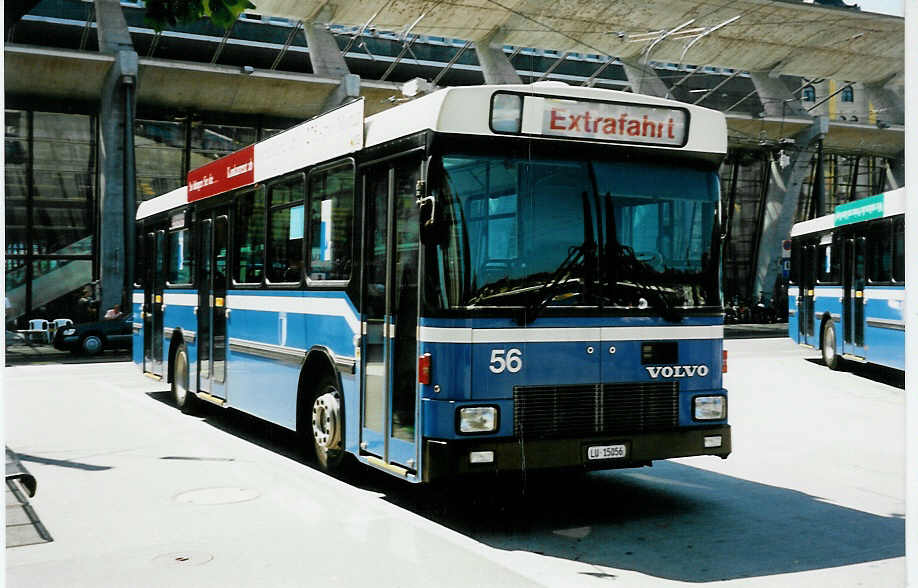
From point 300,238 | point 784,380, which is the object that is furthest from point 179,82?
point 300,238

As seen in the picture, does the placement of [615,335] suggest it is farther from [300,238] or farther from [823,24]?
[300,238]

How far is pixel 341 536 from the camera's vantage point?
6684mm

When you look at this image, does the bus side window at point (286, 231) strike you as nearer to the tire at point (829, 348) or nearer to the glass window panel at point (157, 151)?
the tire at point (829, 348)

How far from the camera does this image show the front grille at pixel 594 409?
6.79 m

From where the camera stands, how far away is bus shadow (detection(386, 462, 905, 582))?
20.1 ft

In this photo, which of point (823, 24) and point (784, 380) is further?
point (784, 380)

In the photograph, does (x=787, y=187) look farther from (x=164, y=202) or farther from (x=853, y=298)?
(x=164, y=202)

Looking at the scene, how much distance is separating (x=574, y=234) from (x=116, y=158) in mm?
21095

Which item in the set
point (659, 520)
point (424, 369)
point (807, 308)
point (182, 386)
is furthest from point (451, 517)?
point (807, 308)

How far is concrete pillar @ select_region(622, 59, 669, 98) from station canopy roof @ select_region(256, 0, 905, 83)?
85mm

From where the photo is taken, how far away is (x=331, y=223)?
8.66 meters

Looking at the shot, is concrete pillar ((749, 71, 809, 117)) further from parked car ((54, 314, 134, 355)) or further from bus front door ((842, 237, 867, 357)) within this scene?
parked car ((54, 314, 134, 355))

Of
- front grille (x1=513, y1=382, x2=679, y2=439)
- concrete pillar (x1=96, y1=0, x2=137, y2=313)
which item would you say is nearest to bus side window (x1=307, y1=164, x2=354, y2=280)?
front grille (x1=513, y1=382, x2=679, y2=439)

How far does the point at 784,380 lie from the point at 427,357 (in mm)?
11856
